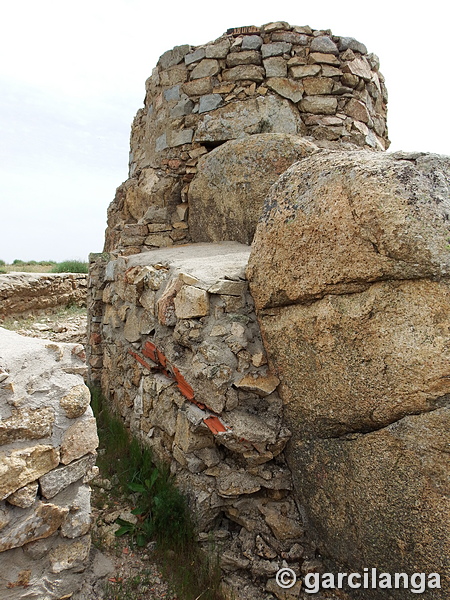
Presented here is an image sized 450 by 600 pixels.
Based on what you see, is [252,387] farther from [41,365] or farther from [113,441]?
[113,441]

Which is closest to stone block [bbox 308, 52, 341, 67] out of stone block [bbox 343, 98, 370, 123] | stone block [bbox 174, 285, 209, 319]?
stone block [bbox 343, 98, 370, 123]

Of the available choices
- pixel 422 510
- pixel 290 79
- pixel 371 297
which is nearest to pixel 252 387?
pixel 371 297

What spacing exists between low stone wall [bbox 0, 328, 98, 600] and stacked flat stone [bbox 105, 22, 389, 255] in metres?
2.82

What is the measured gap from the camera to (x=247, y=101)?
14.4ft

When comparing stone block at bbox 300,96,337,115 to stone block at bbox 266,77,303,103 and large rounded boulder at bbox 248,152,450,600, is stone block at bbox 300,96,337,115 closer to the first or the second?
stone block at bbox 266,77,303,103

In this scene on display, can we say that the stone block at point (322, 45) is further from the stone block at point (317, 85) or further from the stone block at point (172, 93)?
the stone block at point (172, 93)

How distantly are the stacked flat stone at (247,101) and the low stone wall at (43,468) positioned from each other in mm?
2822

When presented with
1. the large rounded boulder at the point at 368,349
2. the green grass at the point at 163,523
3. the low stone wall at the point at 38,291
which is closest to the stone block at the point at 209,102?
the large rounded boulder at the point at 368,349

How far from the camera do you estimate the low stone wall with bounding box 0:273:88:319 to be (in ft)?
24.0

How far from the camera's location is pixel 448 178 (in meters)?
2.03

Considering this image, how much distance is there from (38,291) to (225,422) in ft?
20.5

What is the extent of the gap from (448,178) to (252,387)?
144cm

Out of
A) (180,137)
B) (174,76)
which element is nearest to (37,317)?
(180,137)

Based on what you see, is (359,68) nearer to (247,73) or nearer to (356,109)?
(356,109)
